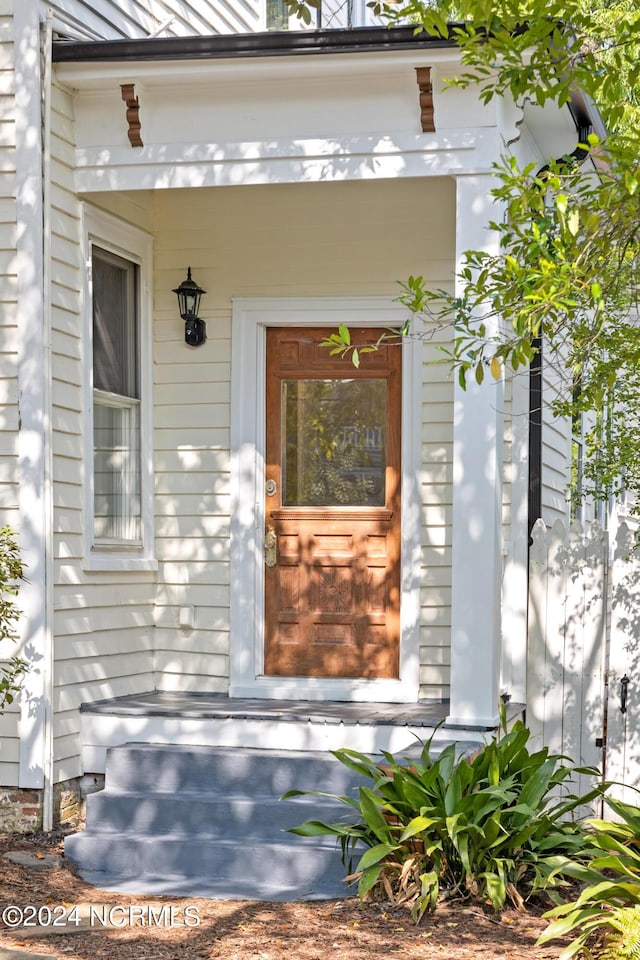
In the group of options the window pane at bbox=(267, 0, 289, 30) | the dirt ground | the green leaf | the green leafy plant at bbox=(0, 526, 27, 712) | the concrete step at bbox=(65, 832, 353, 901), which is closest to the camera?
the dirt ground

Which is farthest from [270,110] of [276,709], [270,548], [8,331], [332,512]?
[276,709]

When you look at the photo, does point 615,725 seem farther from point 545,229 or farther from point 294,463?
point 545,229

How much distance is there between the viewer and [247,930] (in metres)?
5.21

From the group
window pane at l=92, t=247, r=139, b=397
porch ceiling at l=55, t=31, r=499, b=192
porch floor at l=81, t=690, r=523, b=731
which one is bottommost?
porch floor at l=81, t=690, r=523, b=731

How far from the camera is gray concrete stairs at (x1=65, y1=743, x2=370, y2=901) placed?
5809 mm

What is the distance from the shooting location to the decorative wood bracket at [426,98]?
6.36 metres

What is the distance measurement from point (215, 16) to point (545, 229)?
6214 millimetres

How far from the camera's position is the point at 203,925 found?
5270mm

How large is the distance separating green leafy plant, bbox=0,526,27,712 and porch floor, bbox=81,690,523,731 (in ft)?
1.84

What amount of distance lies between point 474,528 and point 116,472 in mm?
2321

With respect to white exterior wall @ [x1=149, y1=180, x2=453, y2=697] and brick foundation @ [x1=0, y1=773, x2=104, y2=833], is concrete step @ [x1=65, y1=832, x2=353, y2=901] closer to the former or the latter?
brick foundation @ [x1=0, y1=773, x2=104, y2=833]

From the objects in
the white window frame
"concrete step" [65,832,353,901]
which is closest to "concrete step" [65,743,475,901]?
"concrete step" [65,832,353,901]

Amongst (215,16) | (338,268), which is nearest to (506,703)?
(338,268)

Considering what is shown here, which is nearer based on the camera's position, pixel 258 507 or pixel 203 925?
pixel 203 925
